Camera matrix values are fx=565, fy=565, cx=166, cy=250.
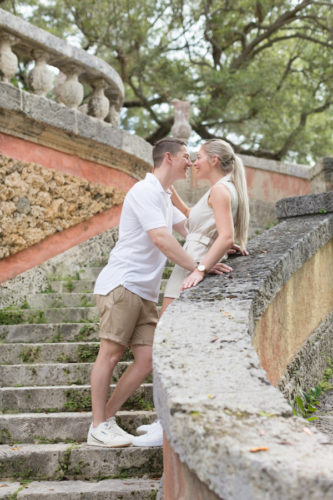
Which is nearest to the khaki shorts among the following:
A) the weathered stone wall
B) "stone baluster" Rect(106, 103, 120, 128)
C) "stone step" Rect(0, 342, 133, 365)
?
"stone step" Rect(0, 342, 133, 365)

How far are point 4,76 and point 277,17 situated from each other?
37.0 feet

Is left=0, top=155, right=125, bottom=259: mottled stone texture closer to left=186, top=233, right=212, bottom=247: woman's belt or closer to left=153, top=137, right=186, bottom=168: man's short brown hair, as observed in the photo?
left=153, top=137, right=186, bottom=168: man's short brown hair

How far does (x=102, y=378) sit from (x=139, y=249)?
70cm

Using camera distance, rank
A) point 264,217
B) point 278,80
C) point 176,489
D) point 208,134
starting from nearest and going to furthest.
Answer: point 176,489
point 264,217
point 278,80
point 208,134

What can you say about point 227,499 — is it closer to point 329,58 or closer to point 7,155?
point 7,155

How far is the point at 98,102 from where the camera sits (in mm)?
6414

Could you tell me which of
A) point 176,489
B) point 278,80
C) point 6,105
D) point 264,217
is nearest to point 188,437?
point 176,489

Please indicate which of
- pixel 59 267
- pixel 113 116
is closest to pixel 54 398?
pixel 59 267

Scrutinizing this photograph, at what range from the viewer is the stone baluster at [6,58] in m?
5.32

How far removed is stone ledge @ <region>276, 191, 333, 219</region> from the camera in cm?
454

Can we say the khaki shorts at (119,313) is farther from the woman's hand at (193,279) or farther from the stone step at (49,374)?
the stone step at (49,374)

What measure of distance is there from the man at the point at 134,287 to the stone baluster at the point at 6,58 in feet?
9.42

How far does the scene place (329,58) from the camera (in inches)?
578

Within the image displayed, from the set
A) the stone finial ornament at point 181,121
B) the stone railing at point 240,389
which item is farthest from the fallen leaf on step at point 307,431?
the stone finial ornament at point 181,121
